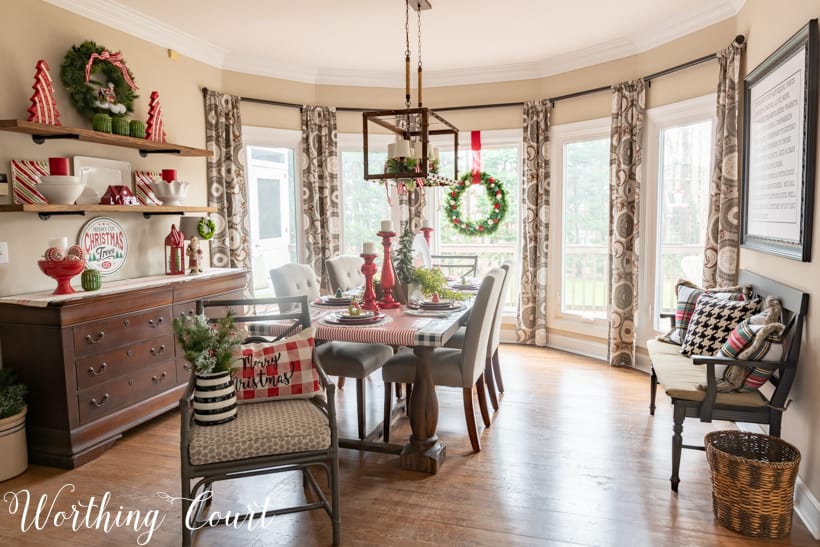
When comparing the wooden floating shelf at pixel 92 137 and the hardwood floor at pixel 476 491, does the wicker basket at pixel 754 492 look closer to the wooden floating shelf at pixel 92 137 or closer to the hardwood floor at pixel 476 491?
the hardwood floor at pixel 476 491

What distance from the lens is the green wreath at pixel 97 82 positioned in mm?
3592

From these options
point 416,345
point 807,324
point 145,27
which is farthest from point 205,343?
point 145,27

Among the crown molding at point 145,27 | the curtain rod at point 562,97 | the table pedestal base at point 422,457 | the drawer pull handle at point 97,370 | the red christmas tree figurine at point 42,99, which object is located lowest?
the table pedestal base at point 422,457

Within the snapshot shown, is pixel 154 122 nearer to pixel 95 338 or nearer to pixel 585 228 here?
pixel 95 338

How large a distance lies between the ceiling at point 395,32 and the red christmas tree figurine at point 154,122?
20.0 inches

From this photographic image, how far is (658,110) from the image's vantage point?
4.60m

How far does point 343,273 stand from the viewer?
4672mm

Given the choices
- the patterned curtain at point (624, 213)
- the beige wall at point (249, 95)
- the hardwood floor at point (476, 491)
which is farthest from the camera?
the patterned curtain at point (624, 213)

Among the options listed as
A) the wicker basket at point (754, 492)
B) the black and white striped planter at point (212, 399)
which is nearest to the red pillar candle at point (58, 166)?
the black and white striped planter at point (212, 399)

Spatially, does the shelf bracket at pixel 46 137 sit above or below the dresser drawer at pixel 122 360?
above

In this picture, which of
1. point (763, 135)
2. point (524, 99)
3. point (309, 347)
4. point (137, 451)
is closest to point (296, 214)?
point (524, 99)

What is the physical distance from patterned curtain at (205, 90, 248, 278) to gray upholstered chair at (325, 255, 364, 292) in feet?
3.02

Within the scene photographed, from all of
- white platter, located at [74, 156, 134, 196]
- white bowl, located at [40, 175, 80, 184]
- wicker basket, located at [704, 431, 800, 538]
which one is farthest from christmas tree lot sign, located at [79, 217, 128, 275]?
wicker basket, located at [704, 431, 800, 538]

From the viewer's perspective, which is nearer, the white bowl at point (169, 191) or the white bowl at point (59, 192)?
the white bowl at point (59, 192)
